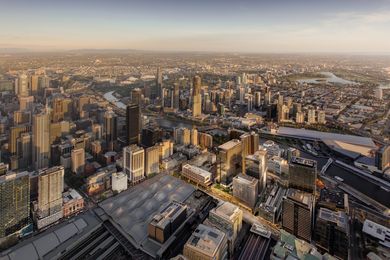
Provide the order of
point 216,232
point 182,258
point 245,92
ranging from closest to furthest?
point 182,258, point 216,232, point 245,92

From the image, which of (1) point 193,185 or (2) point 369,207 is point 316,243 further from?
(1) point 193,185

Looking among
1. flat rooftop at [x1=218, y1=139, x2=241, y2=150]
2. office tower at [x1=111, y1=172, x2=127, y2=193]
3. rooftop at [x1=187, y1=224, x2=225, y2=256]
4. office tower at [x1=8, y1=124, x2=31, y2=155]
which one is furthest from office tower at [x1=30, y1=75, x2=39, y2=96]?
rooftop at [x1=187, y1=224, x2=225, y2=256]

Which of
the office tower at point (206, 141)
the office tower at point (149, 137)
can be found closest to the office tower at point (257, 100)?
the office tower at point (206, 141)

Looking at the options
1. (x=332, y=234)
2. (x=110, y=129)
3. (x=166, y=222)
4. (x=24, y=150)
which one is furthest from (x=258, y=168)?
(x=24, y=150)

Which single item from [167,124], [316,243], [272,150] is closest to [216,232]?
[316,243]

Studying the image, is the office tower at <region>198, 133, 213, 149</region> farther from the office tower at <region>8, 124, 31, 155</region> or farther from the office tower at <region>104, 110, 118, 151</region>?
the office tower at <region>8, 124, 31, 155</region>

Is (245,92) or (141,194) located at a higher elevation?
(245,92)
